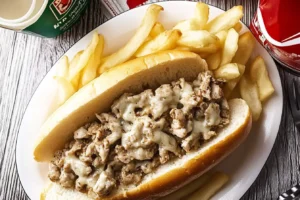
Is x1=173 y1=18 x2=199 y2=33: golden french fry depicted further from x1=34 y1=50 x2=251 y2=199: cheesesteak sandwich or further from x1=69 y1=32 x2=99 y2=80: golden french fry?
x1=69 y1=32 x2=99 y2=80: golden french fry

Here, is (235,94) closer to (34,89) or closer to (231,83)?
(231,83)

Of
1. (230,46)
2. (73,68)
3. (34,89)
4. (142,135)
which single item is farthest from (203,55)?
(34,89)

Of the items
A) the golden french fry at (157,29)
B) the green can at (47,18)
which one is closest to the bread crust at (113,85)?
the golden french fry at (157,29)

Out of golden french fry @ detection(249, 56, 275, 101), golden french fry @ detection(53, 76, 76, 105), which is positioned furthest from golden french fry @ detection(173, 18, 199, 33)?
golden french fry @ detection(53, 76, 76, 105)

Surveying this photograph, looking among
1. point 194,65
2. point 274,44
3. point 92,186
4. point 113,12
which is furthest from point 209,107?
point 113,12

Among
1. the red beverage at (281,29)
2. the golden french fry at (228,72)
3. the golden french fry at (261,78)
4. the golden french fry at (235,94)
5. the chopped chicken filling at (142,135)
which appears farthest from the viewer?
the golden french fry at (235,94)

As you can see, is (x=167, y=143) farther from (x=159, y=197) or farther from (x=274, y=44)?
(x=274, y=44)

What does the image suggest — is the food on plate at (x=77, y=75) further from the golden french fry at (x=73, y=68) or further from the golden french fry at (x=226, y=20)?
the golden french fry at (x=226, y=20)
